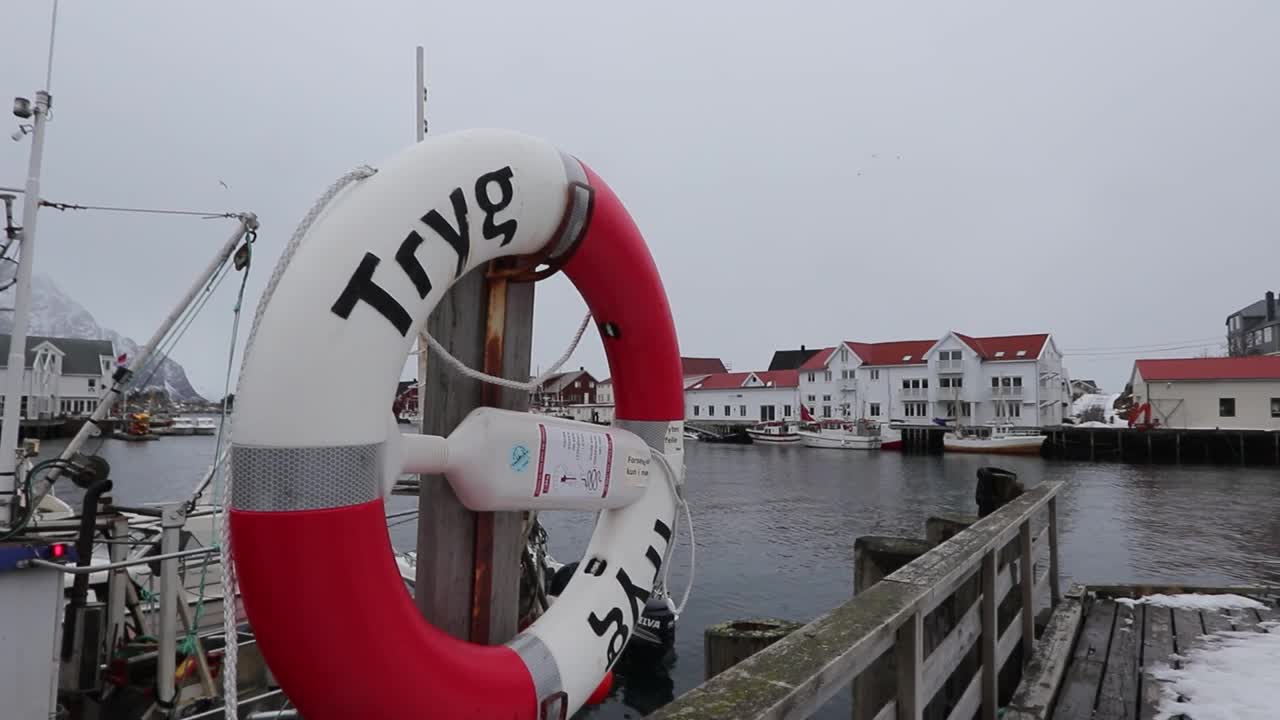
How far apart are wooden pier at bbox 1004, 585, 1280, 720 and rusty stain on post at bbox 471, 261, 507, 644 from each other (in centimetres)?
225

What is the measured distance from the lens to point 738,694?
1326 millimetres

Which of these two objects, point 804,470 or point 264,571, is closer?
point 264,571

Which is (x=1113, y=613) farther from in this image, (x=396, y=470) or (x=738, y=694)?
(x=396, y=470)

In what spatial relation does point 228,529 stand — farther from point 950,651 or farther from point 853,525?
point 853,525

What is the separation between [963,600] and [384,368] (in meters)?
2.67

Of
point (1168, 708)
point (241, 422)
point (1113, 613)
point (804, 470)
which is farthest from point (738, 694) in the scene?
point (804, 470)

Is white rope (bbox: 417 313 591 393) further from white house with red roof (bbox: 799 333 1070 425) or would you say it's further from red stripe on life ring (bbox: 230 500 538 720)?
white house with red roof (bbox: 799 333 1070 425)

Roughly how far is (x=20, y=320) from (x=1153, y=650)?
23.0 ft

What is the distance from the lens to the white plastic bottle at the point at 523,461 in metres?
1.50

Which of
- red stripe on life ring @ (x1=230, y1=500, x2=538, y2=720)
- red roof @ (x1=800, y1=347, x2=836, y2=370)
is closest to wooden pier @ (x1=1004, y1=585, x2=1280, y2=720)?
red stripe on life ring @ (x1=230, y1=500, x2=538, y2=720)

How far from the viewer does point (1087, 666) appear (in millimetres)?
3404

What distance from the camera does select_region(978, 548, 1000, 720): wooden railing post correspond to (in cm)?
294

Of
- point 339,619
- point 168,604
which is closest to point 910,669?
point 339,619

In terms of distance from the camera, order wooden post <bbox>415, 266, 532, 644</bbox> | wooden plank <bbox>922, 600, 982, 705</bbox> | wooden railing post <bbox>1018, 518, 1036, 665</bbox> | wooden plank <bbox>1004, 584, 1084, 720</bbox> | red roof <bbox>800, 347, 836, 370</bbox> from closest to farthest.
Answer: wooden post <bbox>415, 266, 532, 644</bbox>, wooden plank <bbox>922, 600, 982, 705</bbox>, wooden plank <bbox>1004, 584, 1084, 720</bbox>, wooden railing post <bbox>1018, 518, 1036, 665</bbox>, red roof <bbox>800, 347, 836, 370</bbox>
